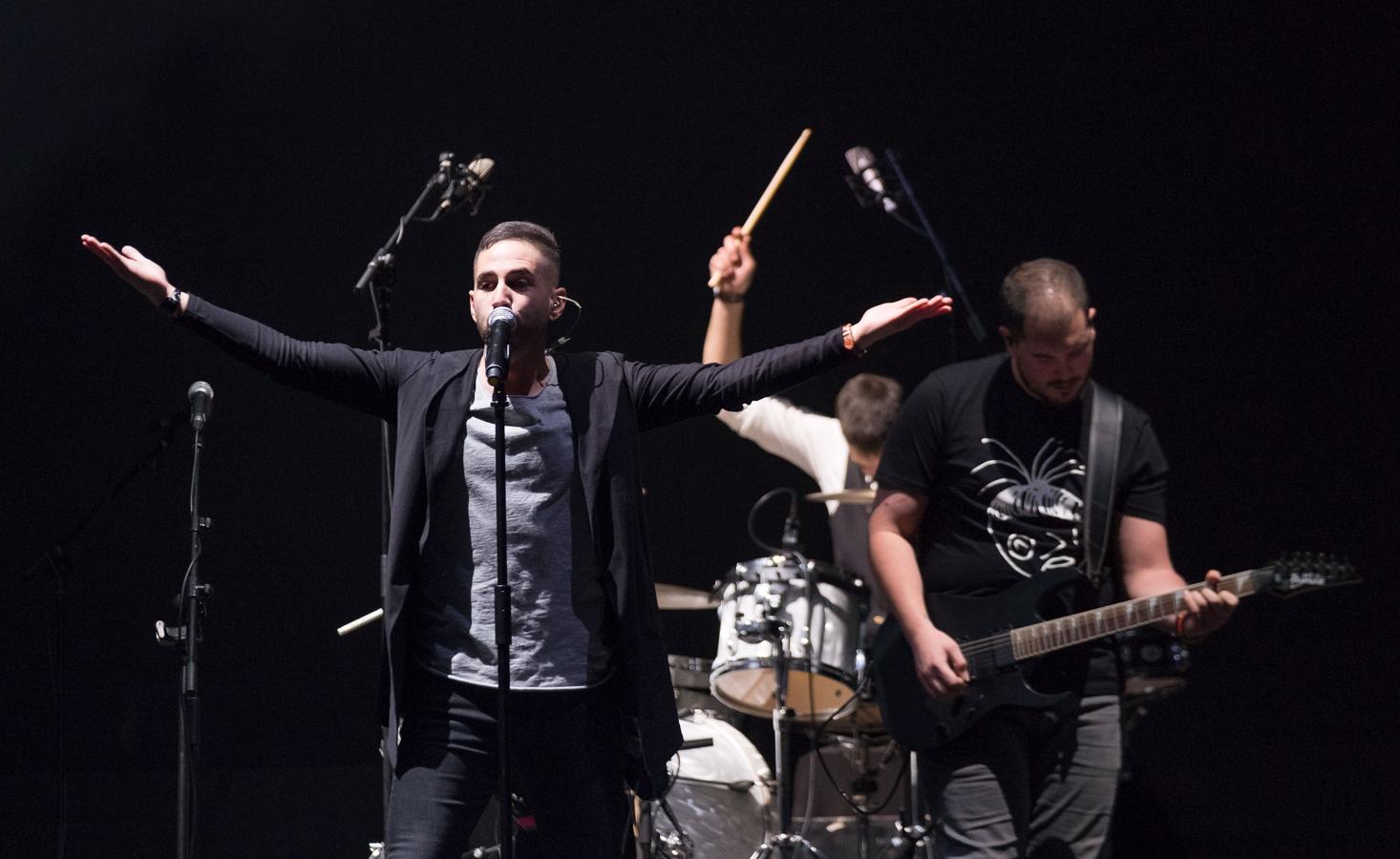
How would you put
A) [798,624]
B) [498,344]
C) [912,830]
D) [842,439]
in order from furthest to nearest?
[842,439] → [798,624] → [912,830] → [498,344]

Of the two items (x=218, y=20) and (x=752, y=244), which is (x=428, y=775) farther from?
(x=218, y=20)

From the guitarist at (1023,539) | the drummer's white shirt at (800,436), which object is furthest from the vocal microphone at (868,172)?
the guitarist at (1023,539)

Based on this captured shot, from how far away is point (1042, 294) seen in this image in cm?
321

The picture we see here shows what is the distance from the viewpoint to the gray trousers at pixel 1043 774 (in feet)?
10.2

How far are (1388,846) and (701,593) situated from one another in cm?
294

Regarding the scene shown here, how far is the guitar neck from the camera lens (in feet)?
10.5

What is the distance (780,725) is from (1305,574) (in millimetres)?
2088

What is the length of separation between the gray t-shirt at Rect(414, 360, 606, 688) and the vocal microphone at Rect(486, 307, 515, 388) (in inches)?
7.5

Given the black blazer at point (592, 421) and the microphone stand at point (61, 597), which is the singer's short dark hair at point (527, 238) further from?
the microphone stand at point (61, 597)

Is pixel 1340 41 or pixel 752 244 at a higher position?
pixel 1340 41

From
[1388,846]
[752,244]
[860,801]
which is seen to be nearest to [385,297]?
[752,244]

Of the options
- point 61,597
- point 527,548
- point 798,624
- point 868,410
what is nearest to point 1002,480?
point 527,548

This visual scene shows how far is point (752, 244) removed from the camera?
610 centimetres

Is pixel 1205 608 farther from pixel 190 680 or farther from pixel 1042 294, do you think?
pixel 190 680
